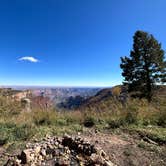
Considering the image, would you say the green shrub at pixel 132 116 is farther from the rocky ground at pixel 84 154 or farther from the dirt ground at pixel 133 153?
the rocky ground at pixel 84 154

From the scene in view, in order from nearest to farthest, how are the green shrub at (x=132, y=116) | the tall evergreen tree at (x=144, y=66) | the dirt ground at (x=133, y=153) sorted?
the dirt ground at (x=133, y=153) < the green shrub at (x=132, y=116) < the tall evergreen tree at (x=144, y=66)

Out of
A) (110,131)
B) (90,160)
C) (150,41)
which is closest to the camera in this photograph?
(90,160)

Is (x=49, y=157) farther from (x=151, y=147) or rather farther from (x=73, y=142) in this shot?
(x=151, y=147)

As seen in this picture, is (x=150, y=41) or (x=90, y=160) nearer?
(x=90, y=160)

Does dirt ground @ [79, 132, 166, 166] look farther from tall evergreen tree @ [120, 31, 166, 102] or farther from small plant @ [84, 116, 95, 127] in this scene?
tall evergreen tree @ [120, 31, 166, 102]

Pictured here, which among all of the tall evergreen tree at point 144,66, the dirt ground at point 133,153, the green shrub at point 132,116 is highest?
the tall evergreen tree at point 144,66

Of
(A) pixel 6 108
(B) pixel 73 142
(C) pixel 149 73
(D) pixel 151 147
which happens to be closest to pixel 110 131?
(D) pixel 151 147

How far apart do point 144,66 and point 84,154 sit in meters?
13.7

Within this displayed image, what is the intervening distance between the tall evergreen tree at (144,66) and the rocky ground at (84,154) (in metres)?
12.1

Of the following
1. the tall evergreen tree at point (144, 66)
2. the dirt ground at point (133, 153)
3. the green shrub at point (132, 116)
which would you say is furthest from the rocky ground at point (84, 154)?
the tall evergreen tree at point (144, 66)

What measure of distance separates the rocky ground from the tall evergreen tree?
39.6 feet

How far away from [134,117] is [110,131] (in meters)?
1.20

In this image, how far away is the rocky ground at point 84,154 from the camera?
8.68 feet

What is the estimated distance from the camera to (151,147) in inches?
136
